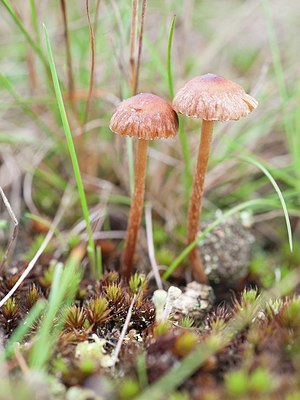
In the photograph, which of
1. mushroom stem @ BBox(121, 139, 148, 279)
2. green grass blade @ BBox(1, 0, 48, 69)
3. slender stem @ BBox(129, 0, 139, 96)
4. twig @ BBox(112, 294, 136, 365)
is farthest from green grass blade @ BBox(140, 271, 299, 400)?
green grass blade @ BBox(1, 0, 48, 69)

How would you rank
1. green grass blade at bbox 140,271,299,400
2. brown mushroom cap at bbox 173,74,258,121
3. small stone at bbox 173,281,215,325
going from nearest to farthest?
green grass blade at bbox 140,271,299,400 < brown mushroom cap at bbox 173,74,258,121 < small stone at bbox 173,281,215,325

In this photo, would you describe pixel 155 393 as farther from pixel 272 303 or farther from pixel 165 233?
pixel 165 233

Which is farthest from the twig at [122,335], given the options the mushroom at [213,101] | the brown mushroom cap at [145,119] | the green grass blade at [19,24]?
the green grass blade at [19,24]

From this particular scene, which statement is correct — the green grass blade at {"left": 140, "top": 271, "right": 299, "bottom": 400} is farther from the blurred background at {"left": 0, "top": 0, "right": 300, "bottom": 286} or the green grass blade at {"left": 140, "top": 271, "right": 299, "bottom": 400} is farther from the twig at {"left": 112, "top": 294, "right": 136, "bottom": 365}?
the blurred background at {"left": 0, "top": 0, "right": 300, "bottom": 286}

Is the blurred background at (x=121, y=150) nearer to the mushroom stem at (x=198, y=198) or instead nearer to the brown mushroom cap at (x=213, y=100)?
the mushroom stem at (x=198, y=198)

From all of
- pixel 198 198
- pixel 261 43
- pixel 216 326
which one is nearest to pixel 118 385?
pixel 216 326

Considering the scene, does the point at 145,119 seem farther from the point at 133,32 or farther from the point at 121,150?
the point at 121,150
